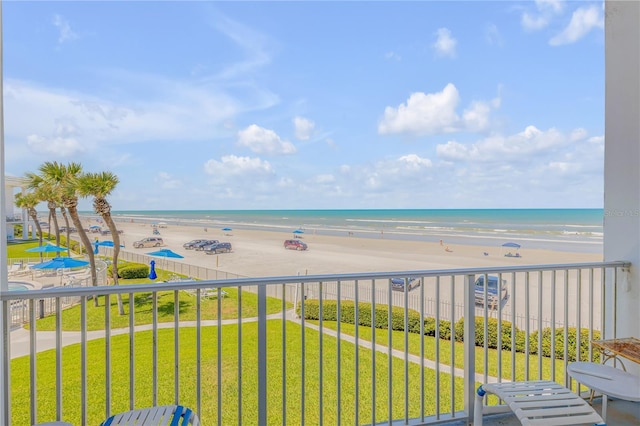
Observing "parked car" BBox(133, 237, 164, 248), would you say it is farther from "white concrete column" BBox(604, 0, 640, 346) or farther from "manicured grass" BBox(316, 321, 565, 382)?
"white concrete column" BBox(604, 0, 640, 346)

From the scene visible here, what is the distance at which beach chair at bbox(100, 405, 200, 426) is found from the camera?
1417 mm

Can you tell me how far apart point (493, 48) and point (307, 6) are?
10.4 metres

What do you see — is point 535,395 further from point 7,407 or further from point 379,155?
point 379,155

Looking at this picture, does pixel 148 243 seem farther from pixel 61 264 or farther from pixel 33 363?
pixel 33 363

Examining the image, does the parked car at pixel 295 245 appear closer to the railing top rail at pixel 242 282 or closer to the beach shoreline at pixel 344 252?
the beach shoreline at pixel 344 252

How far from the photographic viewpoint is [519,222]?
26.2 metres

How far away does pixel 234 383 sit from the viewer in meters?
6.22

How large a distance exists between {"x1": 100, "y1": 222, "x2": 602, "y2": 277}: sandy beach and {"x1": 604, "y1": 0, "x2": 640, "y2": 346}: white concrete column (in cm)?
1072

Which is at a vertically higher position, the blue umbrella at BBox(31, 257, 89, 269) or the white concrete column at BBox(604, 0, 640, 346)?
the white concrete column at BBox(604, 0, 640, 346)

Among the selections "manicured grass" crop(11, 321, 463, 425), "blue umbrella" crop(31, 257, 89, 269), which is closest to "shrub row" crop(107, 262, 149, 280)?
"blue umbrella" crop(31, 257, 89, 269)

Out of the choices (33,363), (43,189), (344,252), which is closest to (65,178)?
(43,189)

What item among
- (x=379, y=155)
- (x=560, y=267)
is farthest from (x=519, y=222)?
(x=560, y=267)

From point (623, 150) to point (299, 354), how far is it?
6.48m

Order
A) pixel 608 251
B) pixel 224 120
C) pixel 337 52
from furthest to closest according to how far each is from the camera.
A: pixel 224 120, pixel 337 52, pixel 608 251
